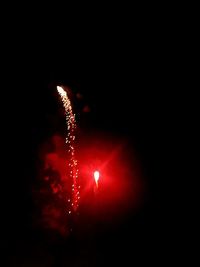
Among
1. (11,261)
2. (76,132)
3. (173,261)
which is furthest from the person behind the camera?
(76,132)

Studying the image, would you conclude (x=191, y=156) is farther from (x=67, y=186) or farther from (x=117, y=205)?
(x=67, y=186)

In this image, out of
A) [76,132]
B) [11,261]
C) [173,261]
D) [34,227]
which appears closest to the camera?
[173,261]

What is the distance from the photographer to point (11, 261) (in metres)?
14.4

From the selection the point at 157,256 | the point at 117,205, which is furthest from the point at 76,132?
the point at 157,256

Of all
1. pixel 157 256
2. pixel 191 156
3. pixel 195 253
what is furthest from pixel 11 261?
pixel 191 156

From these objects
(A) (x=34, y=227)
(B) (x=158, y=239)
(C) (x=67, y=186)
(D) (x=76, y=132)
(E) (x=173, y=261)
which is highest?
(D) (x=76, y=132)

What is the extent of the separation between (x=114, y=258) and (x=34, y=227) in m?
3.16

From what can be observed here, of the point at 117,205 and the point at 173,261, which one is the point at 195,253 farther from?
the point at 117,205

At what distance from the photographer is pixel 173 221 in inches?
581

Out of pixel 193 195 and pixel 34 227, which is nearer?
pixel 193 195

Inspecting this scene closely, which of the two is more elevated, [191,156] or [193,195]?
[191,156]

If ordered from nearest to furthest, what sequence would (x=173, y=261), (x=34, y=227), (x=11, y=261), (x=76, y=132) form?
(x=173, y=261), (x=11, y=261), (x=34, y=227), (x=76, y=132)

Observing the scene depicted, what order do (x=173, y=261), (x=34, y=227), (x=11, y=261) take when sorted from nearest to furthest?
(x=173, y=261) → (x=11, y=261) → (x=34, y=227)

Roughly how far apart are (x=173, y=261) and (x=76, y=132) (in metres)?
6.09
